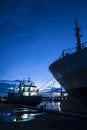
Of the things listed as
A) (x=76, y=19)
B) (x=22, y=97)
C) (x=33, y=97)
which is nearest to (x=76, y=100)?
(x=76, y=19)

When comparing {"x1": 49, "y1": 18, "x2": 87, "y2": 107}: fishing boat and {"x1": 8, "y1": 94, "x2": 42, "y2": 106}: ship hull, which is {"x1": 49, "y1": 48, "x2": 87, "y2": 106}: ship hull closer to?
{"x1": 49, "y1": 18, "x2": 87, "y2": 107}: fishing boat

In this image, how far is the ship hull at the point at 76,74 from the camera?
13.4 metres

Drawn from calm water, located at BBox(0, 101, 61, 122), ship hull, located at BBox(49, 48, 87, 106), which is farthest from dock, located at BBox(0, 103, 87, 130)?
ship hull, located at BBox(49, 48, 87, 106)

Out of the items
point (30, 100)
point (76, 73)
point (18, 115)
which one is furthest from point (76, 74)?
point (30, 100)

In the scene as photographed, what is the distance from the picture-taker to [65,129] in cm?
771

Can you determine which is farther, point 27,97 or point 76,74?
point 27,97

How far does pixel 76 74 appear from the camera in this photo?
14.2 metres

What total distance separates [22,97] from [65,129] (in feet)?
132

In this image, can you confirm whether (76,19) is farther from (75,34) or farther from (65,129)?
(65,129)

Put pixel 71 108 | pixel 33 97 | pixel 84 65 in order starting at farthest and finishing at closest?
pixel 33 97
pixel 71 108
pixel 84 65

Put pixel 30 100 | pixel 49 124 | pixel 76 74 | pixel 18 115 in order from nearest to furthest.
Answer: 1. pixel 49 124
2. pixel 18 115
3. pixel 76 74
4. pixel 30 100

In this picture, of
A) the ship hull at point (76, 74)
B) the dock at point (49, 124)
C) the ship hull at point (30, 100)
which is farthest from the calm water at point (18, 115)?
the ship hull at point (30, 100)

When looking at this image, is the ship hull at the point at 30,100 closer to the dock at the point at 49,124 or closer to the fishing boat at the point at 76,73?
the fishing boat at the point at 76,73

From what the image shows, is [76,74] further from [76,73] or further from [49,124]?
[49,124]
